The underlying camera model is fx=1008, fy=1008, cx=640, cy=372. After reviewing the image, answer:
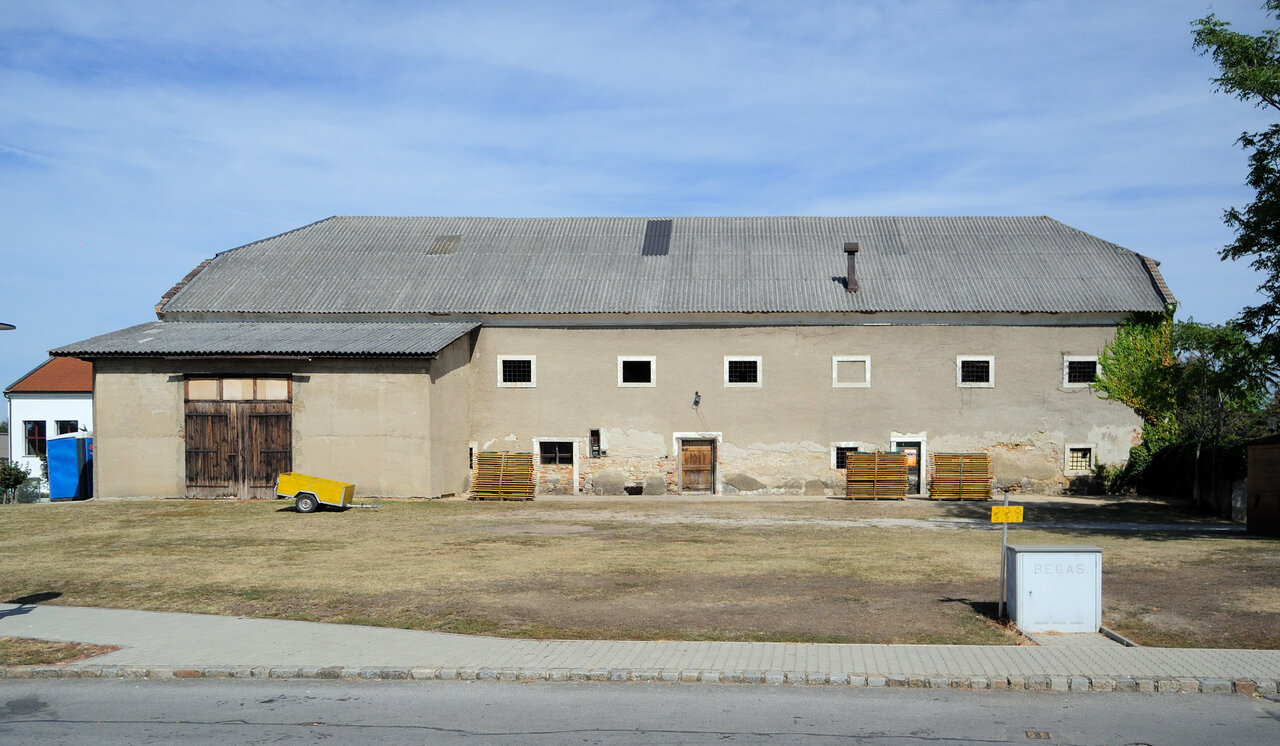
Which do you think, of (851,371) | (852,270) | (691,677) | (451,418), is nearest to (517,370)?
(451,418)

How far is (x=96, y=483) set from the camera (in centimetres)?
2838

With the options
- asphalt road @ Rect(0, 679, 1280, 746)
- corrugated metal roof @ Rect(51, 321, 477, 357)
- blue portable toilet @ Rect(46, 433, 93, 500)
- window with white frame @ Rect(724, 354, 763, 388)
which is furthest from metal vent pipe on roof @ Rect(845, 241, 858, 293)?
blue portable toilet @ Rect(46, 433, 93, 500)

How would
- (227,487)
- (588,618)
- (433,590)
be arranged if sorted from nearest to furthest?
(588,618) → (433,590) → (227,487)

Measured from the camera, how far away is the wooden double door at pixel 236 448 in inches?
1104

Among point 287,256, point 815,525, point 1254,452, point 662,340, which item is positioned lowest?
point 815,525

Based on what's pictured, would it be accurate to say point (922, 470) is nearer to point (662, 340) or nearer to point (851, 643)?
point (662, 340)

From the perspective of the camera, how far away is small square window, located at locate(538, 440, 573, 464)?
31.5 meters

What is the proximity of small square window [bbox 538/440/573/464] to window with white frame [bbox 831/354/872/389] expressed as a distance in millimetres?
8470

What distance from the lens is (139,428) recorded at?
28234 mm

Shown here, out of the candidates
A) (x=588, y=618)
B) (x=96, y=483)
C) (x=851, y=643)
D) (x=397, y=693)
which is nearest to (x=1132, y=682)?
(x=851, y=643)

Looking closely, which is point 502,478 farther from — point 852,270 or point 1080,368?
point 1080,368

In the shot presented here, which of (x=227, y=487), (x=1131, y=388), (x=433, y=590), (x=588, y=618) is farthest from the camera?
(x=1131, y=388)

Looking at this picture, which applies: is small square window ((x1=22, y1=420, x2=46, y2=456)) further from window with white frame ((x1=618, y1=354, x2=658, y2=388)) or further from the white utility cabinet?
the white utility cabinet

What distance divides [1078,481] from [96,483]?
28898 mm
